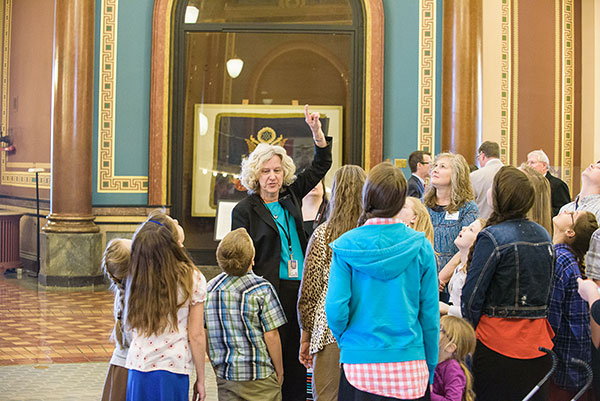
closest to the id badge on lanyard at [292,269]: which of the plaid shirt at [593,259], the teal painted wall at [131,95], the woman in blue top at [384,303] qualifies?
the woman in blue top at [384,303]

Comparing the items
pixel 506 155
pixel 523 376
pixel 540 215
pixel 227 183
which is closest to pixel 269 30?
pixel 227 183

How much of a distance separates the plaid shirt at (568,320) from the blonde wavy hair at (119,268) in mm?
1855

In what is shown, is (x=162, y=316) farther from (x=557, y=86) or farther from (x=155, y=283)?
(x=557, y=86)

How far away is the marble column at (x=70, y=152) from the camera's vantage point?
8.42 meters

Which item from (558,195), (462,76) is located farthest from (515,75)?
(558,195)

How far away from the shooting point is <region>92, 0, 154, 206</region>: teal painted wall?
8773mm

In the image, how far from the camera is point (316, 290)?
304 centimetres

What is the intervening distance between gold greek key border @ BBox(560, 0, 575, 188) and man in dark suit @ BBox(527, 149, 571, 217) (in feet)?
9.61

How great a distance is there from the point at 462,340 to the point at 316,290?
62cm

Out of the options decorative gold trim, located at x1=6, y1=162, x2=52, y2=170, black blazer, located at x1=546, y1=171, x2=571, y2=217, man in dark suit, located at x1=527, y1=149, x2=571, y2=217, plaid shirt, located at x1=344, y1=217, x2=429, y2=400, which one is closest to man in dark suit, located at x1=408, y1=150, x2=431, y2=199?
man in dark suit, located at x1=527, y1=149, x2=571, y2=217

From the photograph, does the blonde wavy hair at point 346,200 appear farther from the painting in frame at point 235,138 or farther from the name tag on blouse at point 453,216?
the painting in frame at point 235,138

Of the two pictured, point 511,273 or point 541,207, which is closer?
point 511,273

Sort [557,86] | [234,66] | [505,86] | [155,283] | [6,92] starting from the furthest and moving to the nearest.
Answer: [6,92] < [234,66] < [557,86] < [505,86] < [155,283]

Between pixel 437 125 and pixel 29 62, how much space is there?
6.00 meters
